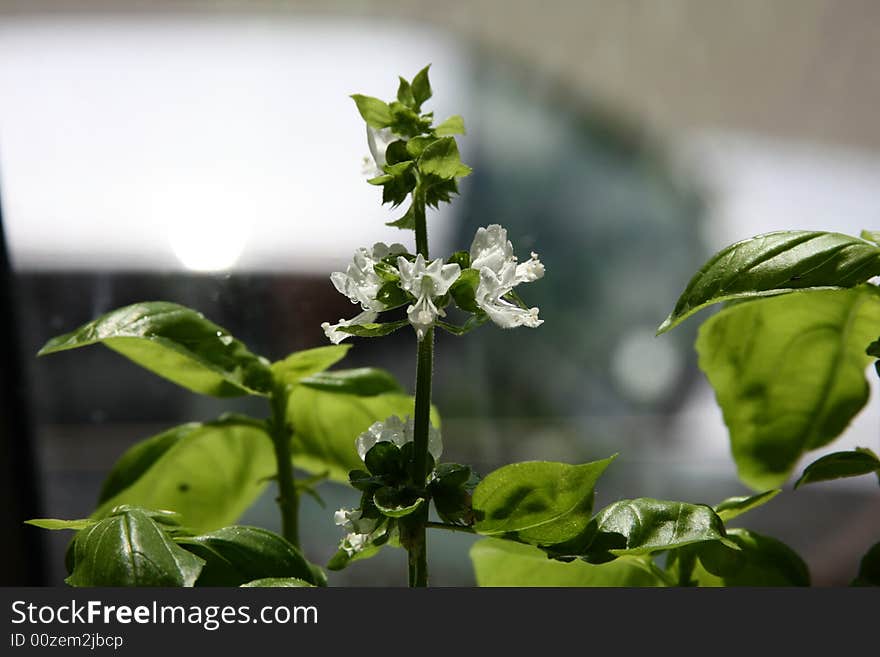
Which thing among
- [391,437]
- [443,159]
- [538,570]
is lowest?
[538,570]

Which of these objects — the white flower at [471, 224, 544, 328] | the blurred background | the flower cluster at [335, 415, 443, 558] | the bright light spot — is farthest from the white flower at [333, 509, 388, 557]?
the bright light spot

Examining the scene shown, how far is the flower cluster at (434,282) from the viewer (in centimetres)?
34

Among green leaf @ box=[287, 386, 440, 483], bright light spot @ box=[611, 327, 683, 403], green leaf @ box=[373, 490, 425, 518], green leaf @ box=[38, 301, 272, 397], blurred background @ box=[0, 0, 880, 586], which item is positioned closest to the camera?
green leaf @ box=[373, 490, 425, 518]

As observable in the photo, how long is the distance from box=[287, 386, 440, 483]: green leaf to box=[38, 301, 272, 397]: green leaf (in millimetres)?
65

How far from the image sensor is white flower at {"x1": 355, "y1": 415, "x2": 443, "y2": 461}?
14.8 inches

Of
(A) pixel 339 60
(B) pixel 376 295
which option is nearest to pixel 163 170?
(A) pixel 339 60

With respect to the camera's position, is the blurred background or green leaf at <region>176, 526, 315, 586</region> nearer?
green leaf at <region>176, 526, 315, 586</region>

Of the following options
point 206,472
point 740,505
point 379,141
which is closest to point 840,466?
point 740,505

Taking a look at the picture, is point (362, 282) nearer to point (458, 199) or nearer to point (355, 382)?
point (355, 382)

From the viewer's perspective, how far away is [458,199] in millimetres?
826

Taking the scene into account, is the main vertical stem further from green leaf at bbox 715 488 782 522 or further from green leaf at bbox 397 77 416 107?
green leaf at bbox 715 488 782 522

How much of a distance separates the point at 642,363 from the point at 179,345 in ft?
2.13

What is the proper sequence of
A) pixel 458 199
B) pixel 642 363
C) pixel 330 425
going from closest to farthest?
pixel 330 425
pixel 458 199
pixel 642 363

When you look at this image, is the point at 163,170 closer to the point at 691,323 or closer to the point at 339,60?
the point at 339,60
